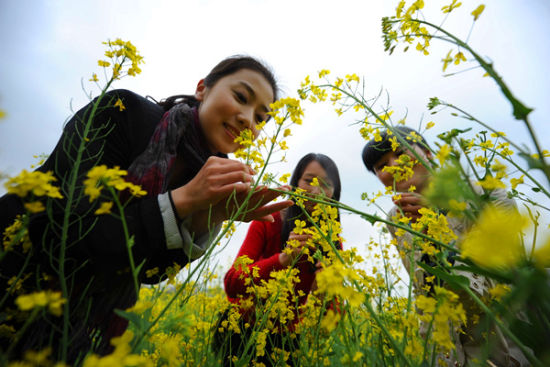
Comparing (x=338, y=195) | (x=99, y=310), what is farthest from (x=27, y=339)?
(x=338, y=195)

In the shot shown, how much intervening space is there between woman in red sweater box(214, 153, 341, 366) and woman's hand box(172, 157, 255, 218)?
1.33 feet

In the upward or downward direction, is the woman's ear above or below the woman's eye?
above

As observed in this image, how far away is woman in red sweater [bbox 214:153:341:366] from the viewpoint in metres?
1.46

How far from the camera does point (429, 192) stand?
43cm

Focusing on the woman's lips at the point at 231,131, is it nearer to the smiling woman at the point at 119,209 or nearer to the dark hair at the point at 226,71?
the smiling woman at the point at 119,209

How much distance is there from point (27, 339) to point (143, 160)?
70 cm

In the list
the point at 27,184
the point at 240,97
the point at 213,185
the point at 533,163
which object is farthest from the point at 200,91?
the point at 533,163

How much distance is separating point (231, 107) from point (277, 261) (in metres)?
0.95

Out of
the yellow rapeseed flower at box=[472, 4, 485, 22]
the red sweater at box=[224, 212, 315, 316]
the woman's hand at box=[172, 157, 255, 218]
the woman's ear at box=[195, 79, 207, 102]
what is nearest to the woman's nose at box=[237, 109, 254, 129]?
the woman's ear at box=[195, 79, 207, 102]

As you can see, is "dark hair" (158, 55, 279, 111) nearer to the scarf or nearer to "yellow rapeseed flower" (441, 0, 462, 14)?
the scarf

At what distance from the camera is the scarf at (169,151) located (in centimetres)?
112

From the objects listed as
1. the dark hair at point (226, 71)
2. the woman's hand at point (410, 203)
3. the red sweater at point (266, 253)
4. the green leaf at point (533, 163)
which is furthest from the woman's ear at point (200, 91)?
the green leaf at point (533, 163)

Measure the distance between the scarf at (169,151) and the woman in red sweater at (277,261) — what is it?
55cm

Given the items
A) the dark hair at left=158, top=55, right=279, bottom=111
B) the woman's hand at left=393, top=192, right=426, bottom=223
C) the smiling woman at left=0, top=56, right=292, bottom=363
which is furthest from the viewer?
the dark hair at left=158, top=55, right=279, bottom=111
